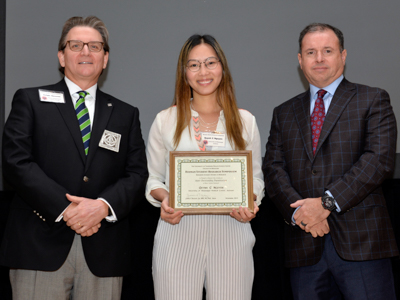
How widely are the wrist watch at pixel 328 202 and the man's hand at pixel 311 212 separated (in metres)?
0.03

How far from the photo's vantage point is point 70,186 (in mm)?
2303

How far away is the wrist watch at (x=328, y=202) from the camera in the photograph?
227 cm

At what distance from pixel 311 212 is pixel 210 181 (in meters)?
0.61

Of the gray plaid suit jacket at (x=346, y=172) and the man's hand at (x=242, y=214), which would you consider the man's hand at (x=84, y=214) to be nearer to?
the man's hand at (x=242, y=214)

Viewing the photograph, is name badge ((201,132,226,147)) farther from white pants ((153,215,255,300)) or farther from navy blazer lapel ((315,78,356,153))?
navy blazer lapel ((315,78,356,153))

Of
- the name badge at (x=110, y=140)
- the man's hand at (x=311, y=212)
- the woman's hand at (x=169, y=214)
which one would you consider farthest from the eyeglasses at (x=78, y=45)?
the man's hand at (x=311, y=212)

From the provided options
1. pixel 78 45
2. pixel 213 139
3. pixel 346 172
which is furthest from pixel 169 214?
pixel 78 45

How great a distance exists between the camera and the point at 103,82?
4293 millimetres

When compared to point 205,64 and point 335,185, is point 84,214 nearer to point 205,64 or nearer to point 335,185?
point 205,64

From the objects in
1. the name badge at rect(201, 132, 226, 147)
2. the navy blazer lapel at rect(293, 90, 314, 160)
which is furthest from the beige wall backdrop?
the name badge at rect(201, 132, 226, 147)

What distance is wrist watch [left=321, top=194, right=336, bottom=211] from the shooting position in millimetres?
2270

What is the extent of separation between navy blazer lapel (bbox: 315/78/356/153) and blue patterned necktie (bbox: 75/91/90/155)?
139 cm

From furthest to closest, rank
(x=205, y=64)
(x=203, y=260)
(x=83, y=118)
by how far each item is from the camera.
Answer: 1. (x=205, y=64)
2. (x=83, y=118)
3. (x=203, y=260)

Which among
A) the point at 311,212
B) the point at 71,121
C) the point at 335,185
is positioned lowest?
the point at 311,212
